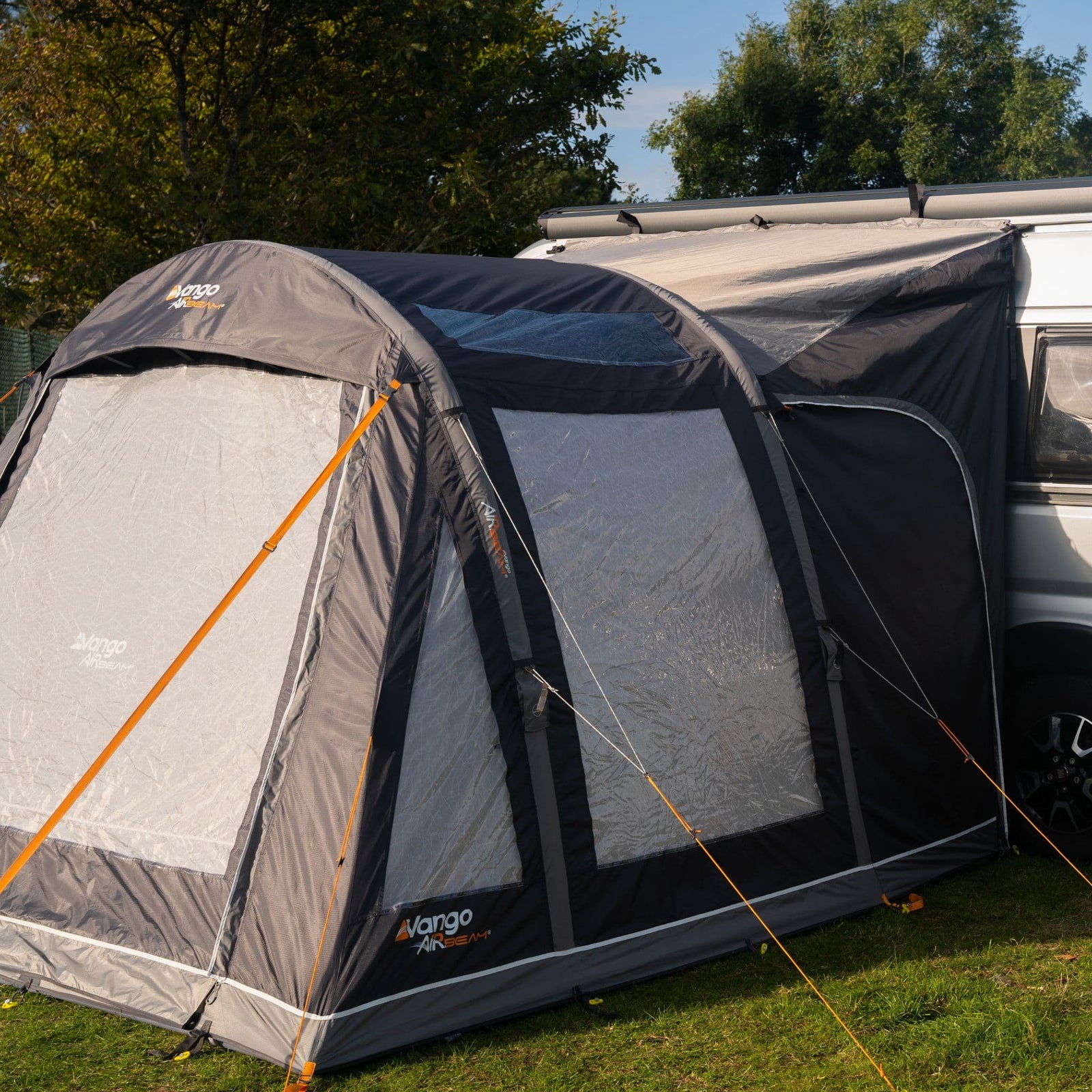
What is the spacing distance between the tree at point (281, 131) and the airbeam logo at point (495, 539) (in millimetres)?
8742

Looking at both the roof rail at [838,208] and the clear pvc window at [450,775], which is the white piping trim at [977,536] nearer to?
the roof rail at [838,208]

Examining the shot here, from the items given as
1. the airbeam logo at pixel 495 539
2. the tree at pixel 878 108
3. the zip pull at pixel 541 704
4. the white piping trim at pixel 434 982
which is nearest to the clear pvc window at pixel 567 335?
the airbeam logo at pixel 495 539

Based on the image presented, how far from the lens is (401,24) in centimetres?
1320

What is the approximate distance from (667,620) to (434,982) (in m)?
1.60

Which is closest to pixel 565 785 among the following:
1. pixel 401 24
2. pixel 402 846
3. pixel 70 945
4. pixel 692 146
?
pixel 402 846

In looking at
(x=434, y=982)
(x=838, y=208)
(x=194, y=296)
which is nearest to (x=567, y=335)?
(x=194, y=296)

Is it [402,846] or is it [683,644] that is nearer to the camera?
[402,846]

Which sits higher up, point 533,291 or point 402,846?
point 533,291

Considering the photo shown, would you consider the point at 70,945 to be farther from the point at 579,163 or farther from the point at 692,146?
the point at 692,146

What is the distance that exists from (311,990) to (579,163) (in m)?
13.8

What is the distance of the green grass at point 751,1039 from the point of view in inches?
163

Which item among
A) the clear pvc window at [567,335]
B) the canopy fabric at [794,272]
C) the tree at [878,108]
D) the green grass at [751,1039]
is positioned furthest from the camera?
the tree at [878,108]

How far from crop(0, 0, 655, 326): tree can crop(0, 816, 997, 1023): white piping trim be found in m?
9.05

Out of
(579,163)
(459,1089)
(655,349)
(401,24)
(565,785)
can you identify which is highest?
(401,24)
